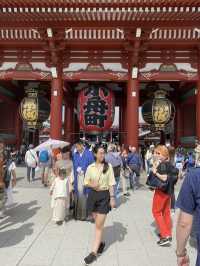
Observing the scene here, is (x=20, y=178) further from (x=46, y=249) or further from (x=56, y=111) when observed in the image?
(x=46, y=249)

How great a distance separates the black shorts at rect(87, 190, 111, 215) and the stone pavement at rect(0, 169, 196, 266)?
0.62 meters

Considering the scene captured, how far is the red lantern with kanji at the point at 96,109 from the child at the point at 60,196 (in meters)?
8.80

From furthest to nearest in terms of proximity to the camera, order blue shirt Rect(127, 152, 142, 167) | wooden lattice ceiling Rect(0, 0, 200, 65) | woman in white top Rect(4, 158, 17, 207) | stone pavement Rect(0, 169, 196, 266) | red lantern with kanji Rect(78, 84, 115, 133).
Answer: red lantern with kanji Rect(78, 84, 115, 133)
wooden lattice ceiling Rect(0, 0, 200, 65)
blue shirt Rect(127, 152, 142, 167)
woman in white top Rect(4, 158, 17, 207)
stone pavement Rect(0, 169, 196, 266)

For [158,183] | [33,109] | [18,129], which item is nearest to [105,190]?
[158,183]

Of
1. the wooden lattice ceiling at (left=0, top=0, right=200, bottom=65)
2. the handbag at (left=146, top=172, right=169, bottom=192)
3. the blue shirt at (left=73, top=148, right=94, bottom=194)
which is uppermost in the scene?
the wooden lattice ceiling at (left=0, top=0, right=200, bottom=65)

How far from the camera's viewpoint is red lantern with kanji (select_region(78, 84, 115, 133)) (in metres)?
16.2

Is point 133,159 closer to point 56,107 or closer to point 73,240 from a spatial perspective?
point 56,107

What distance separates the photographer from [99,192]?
209 inches

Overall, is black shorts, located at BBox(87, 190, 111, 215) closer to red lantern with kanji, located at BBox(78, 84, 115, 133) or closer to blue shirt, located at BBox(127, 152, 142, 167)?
blue shirt, located at BBox(127, 152, 142, 167)

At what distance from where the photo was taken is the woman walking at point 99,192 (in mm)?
5211

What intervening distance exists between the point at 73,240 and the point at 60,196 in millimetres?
1346

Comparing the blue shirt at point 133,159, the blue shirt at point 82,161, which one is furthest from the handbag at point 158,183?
the blue shirt at point 133,159

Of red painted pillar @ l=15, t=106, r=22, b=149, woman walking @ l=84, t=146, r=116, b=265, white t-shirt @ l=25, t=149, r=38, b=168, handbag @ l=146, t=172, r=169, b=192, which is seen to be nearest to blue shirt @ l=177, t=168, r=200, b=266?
woman walking @ l=84, t=146, r=116, b=265

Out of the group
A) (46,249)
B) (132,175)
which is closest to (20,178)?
(132,175)
